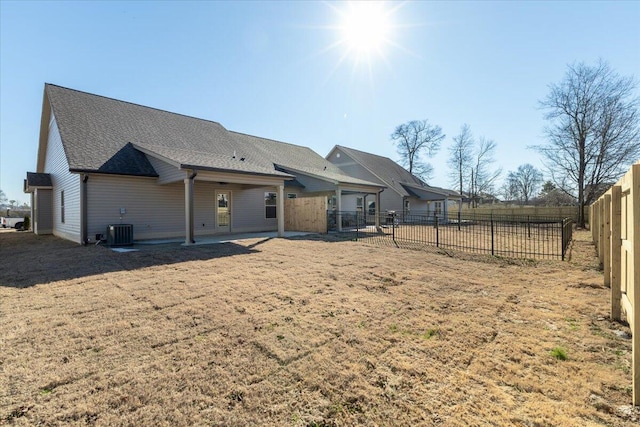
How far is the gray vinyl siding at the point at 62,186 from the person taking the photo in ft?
38.2

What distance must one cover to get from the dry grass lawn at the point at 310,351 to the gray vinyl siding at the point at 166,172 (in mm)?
5581

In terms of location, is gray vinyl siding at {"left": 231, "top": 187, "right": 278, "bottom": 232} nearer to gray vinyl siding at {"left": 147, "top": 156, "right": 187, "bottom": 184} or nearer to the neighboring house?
gray vinyl siding at {"left": 147, "top": 156, "right": 187, "bottom": 184}

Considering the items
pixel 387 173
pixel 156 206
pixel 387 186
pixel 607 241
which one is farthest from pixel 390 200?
pixel 607 241

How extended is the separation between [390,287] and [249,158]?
12932mm

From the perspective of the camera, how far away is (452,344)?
127 inches

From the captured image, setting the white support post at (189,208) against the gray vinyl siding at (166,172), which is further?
the gray vinyl siding at (166,172)

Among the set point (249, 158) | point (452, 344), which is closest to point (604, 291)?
point (452, 344)

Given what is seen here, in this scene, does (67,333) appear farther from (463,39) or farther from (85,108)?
(85,108)

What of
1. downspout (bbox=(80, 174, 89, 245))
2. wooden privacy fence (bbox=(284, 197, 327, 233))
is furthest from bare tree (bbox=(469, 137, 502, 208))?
downspout (bbox=(80, 174, 89, 245))

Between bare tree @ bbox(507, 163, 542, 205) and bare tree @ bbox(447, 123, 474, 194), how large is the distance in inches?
903

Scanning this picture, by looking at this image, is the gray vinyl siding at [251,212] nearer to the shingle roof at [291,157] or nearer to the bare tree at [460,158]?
the shingle roof at [291,157]

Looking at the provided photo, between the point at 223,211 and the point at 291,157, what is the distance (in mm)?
8861

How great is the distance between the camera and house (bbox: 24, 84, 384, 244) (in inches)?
438

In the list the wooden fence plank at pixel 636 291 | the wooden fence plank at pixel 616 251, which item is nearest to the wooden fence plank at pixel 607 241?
the wooden fence plank at pixel 616 251
